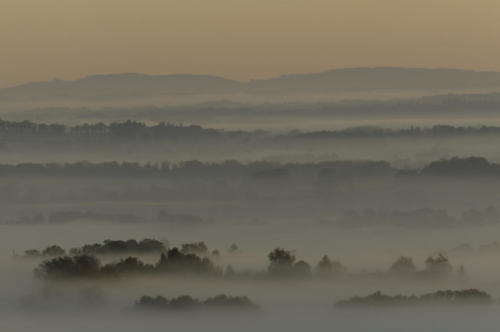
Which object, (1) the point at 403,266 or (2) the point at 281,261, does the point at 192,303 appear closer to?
(2) the point at 281,261

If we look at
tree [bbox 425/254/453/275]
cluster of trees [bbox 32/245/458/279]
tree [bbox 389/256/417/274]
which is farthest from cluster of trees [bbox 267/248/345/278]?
tree [bbox 425/254/453/275]

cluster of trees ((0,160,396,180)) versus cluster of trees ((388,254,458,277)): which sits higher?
cluster of trees ((0,160,396,180))

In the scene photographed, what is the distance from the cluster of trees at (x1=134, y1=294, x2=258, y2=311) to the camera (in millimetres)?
44531

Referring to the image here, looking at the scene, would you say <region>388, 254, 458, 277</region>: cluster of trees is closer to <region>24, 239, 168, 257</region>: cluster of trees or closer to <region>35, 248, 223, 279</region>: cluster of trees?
<region>35, 248, 223, 279</region>: cluster of trees

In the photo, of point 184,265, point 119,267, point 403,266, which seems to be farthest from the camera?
point 403,266

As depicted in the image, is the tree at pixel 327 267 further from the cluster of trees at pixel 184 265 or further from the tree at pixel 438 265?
the tree at pixel 438 265

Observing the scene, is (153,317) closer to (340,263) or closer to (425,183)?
(340,263)

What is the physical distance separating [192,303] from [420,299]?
7.58m

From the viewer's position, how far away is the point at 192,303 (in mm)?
46625

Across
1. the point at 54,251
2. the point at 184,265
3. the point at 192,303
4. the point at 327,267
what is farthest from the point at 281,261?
the point at 54,251

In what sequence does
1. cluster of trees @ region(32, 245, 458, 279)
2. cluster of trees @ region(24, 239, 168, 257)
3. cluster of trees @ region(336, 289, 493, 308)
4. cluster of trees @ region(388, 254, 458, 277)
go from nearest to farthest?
cluster of trees @ region(336, 289, 493, 308) → cluster of trees @ region(32, 245, 458, 279) → cluster of trees @ region(388, 254, 458, 277) → cluster of trees @ region(24, 239, 168, 257)

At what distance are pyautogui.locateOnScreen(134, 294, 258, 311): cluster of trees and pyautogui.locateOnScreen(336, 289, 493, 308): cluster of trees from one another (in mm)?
3146

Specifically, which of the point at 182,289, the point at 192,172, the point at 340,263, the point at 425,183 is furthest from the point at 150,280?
the point at 425,183

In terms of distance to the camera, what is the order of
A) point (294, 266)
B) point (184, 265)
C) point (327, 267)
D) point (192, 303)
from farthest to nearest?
point (294, 266)
point (327, 267)
point (184, 265)
point (192, 303)
